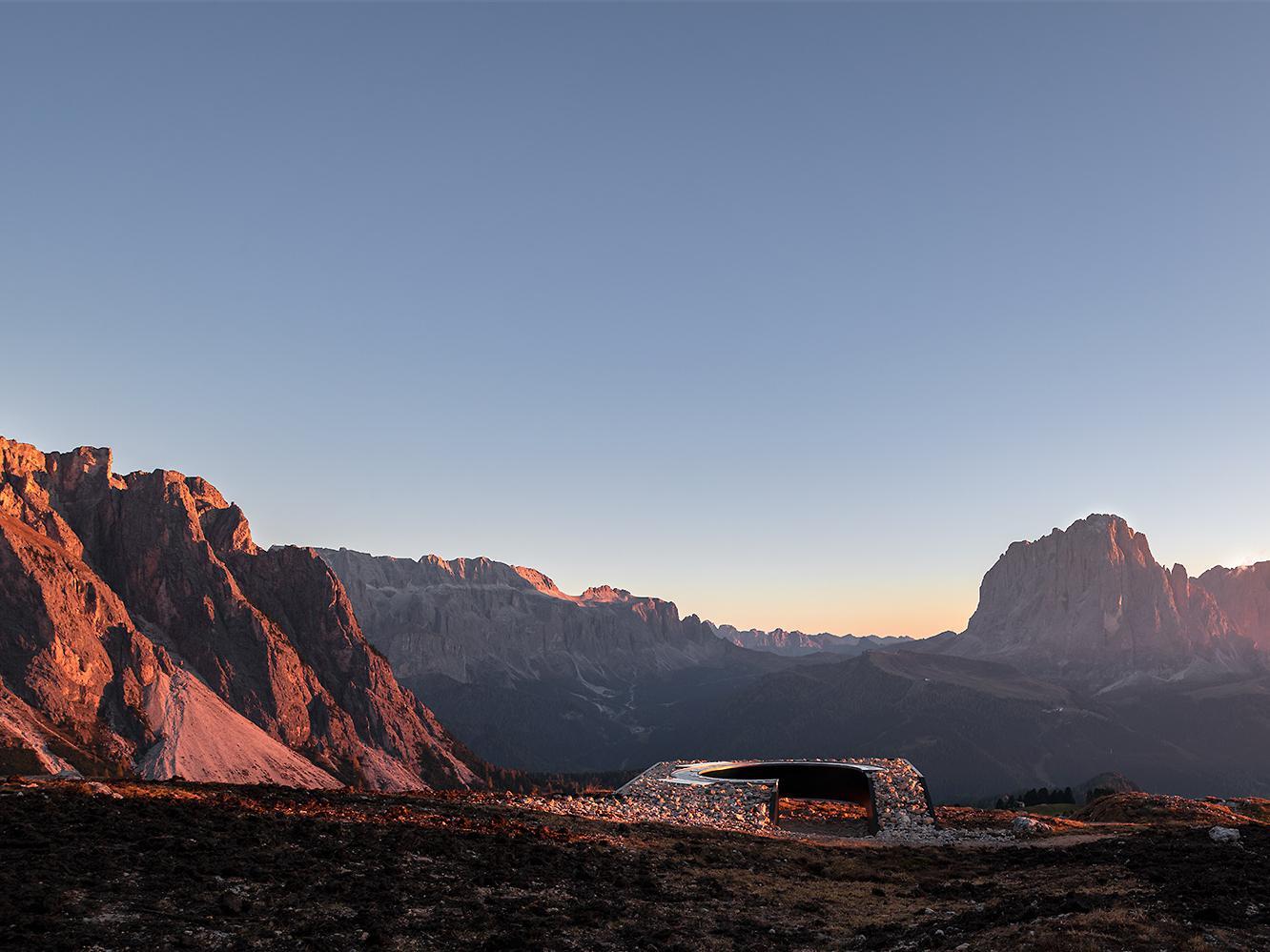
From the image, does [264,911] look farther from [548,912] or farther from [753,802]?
[753,802]

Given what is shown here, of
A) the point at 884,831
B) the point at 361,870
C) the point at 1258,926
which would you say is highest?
the point at 1258,926

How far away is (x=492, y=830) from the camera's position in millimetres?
53938

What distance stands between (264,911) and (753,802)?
2328 inches

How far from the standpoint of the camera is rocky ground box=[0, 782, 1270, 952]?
30688mm

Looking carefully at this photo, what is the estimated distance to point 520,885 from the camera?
41406 millimetres

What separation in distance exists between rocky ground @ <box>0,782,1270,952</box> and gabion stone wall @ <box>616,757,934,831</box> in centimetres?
1844

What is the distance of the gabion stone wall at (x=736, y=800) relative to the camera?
78.5m

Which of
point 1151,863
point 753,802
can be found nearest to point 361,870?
point 1151,863

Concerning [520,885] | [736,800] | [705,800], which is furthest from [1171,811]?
[520,885]

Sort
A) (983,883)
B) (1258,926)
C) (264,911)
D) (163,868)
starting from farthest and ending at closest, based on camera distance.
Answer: (983,883), (163,868), (264,911), (1258,926)

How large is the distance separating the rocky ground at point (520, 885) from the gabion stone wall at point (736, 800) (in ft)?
60.5

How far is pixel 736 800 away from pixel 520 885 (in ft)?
157

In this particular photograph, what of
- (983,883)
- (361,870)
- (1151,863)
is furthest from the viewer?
(983,883)

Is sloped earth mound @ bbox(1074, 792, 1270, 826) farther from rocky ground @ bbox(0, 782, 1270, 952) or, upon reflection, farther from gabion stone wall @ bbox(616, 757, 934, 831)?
rocky ground @ bbox(0, 782, 1270, 952)
